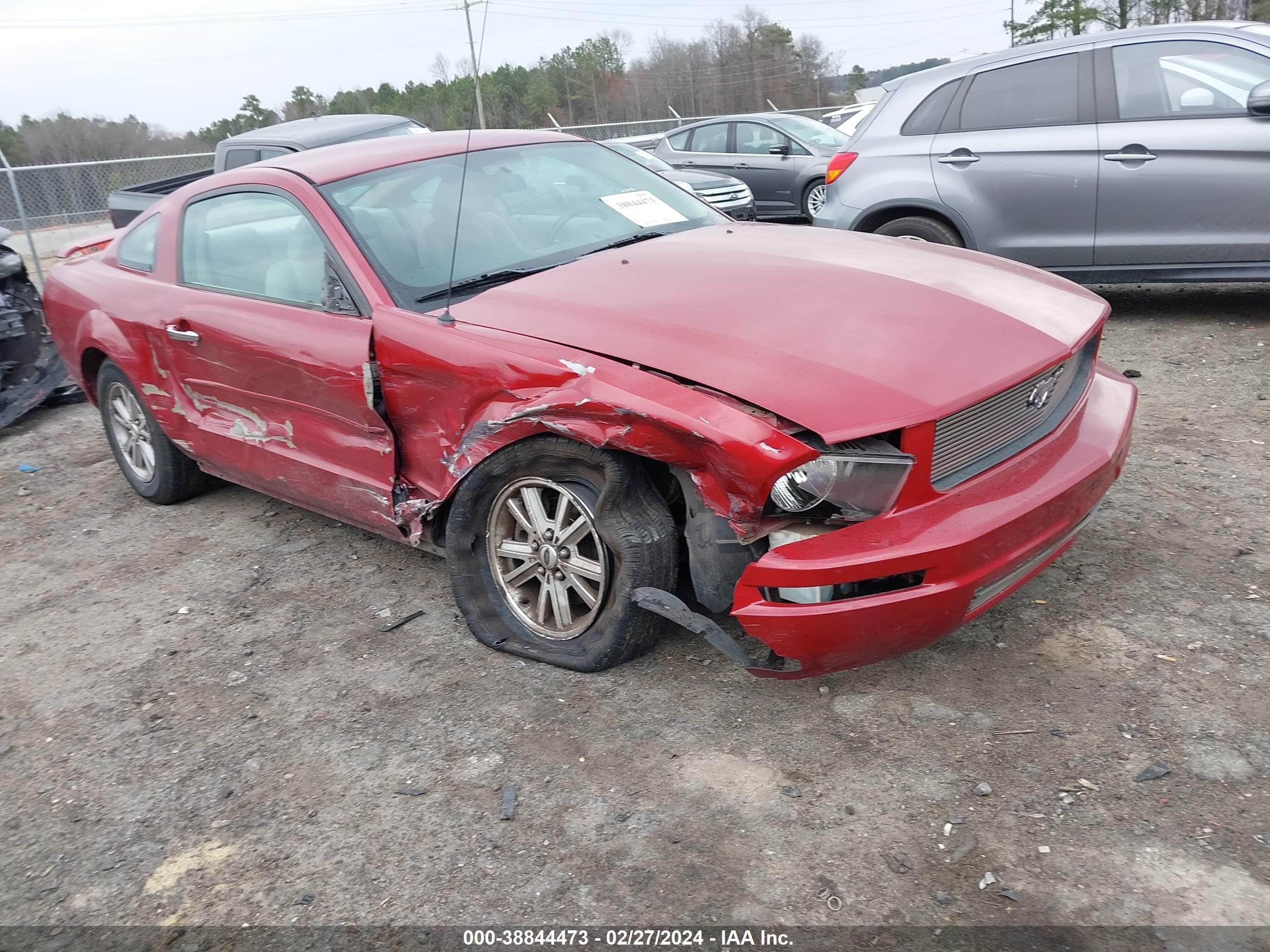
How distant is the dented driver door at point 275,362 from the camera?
3.61m

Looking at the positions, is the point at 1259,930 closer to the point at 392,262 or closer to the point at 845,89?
the point at 392,262

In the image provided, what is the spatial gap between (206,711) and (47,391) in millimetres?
4771

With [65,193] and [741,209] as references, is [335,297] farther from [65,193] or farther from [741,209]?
[65,193]

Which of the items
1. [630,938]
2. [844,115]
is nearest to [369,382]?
[630,938]

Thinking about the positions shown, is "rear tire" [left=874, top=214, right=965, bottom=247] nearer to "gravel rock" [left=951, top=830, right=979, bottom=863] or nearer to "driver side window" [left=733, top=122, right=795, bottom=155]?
"gravel rock" [left=951, top=830, right=979, bottom=863]

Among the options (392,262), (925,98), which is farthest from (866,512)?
(925,98)

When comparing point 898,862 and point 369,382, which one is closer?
point 898,862

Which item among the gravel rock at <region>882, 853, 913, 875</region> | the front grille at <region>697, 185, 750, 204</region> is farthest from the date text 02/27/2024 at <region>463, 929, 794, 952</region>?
the front grille at <region>697, 185, 750, 204</region>

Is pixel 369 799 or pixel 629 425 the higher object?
pixel 629 425

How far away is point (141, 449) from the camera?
17.0 ft

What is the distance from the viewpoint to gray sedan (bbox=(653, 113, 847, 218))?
12305 millimetres

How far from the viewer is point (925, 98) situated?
665cm

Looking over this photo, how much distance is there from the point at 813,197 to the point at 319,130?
5.74m

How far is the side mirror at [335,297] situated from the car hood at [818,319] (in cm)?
45
